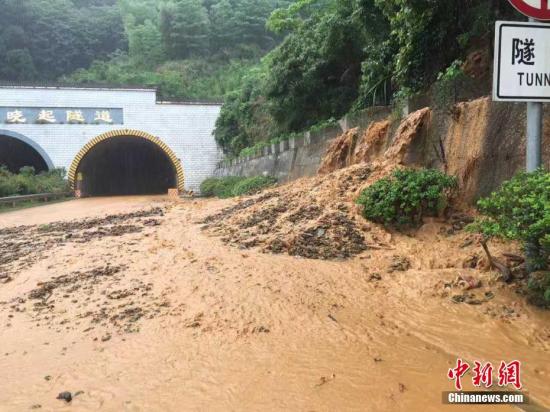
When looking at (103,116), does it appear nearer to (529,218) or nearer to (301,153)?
(301,153)

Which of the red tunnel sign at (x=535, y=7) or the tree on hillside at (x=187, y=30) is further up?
the tree on hillside at (x=187, y=30)

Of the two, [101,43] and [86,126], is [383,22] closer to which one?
[86,126]

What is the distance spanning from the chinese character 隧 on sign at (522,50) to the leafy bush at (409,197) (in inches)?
80.1

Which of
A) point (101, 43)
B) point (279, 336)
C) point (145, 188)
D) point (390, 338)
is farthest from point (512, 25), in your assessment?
Result: point (101, 43)

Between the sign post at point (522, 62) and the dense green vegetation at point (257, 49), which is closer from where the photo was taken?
the sign post at point (522, 62)

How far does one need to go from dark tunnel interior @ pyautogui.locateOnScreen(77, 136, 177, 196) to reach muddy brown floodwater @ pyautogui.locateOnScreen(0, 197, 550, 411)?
72.7 ft

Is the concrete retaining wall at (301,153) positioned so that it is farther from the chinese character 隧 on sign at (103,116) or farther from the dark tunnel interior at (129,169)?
the dark tunnel interior at (129,169)

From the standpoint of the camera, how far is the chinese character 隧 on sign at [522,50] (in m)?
2.70

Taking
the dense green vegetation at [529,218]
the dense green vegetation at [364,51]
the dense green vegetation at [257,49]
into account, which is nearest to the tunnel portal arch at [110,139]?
the dense green vegetation at [257,49]

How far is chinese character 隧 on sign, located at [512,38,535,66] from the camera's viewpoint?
270 cm

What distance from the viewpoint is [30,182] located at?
62.4 ft

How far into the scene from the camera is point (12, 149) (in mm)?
26422

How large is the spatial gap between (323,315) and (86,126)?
22.4 m

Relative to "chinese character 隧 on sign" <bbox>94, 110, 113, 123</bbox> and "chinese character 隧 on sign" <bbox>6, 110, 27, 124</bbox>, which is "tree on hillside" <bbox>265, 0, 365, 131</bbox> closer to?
"chinese character 隧 on sign" <bbox>94, 110, 113, 123</bbox>
